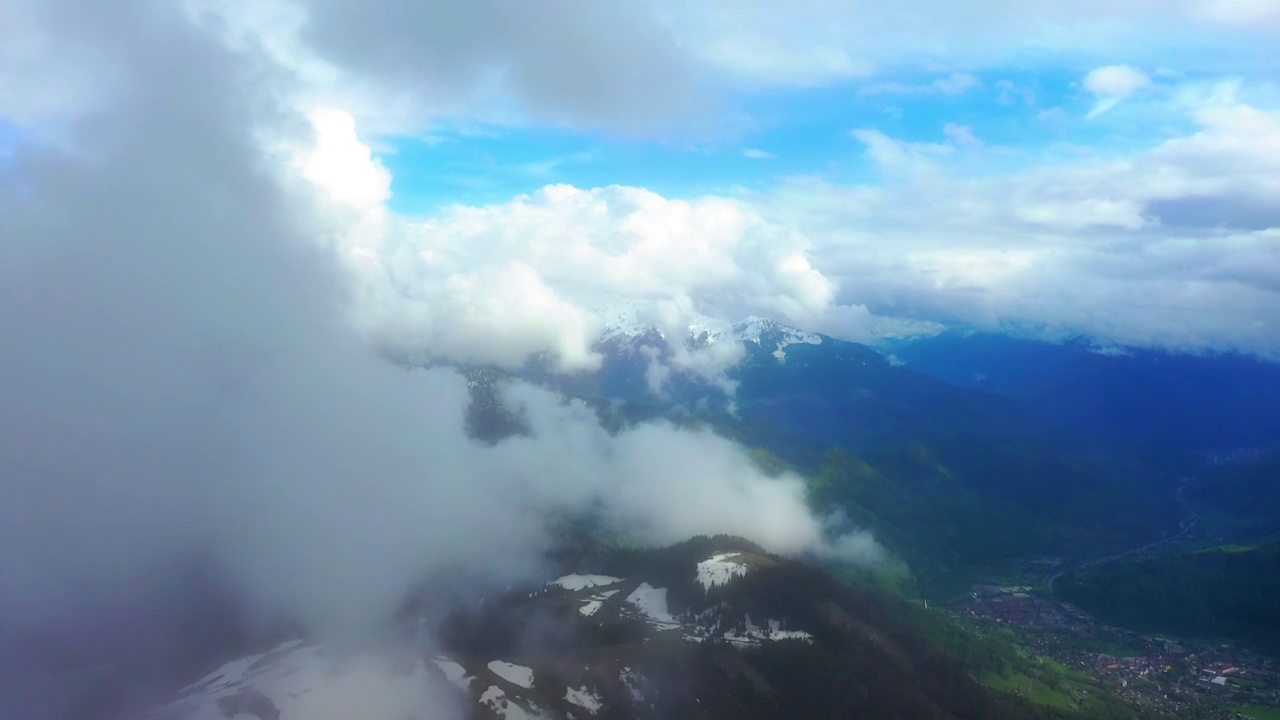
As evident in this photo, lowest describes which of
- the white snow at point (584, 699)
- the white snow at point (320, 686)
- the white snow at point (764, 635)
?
the white snow at point (764, 635)

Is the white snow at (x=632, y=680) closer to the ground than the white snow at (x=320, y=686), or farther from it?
closer to the ground

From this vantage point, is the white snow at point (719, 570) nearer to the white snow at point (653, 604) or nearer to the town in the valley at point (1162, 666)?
the white snow at point (653, 604)

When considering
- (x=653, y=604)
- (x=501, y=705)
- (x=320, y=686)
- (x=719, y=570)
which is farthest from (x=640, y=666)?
(x=320, y=686)

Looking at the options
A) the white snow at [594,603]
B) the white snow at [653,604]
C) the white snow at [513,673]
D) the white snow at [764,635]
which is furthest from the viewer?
the white snow at [594,603]

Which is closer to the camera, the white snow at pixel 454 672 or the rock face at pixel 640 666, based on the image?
the rock face at pixel 640 666

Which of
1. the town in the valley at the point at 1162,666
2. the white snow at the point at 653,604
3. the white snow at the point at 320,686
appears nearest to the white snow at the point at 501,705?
the white snow at the point at 320,686

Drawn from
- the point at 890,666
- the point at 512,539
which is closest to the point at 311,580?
the point at 512,539

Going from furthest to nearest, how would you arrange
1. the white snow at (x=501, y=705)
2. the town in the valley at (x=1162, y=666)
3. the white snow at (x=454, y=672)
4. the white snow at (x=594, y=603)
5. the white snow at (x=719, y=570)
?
the town in the valley at (x=1162, y=666), the white snow at (x=719, y=570), the white snow at (x=594, y=603), the white snow at (x=454, y=672), the white snow at (x=501, y=705)

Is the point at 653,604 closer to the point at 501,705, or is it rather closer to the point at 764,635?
the point at 764,635
